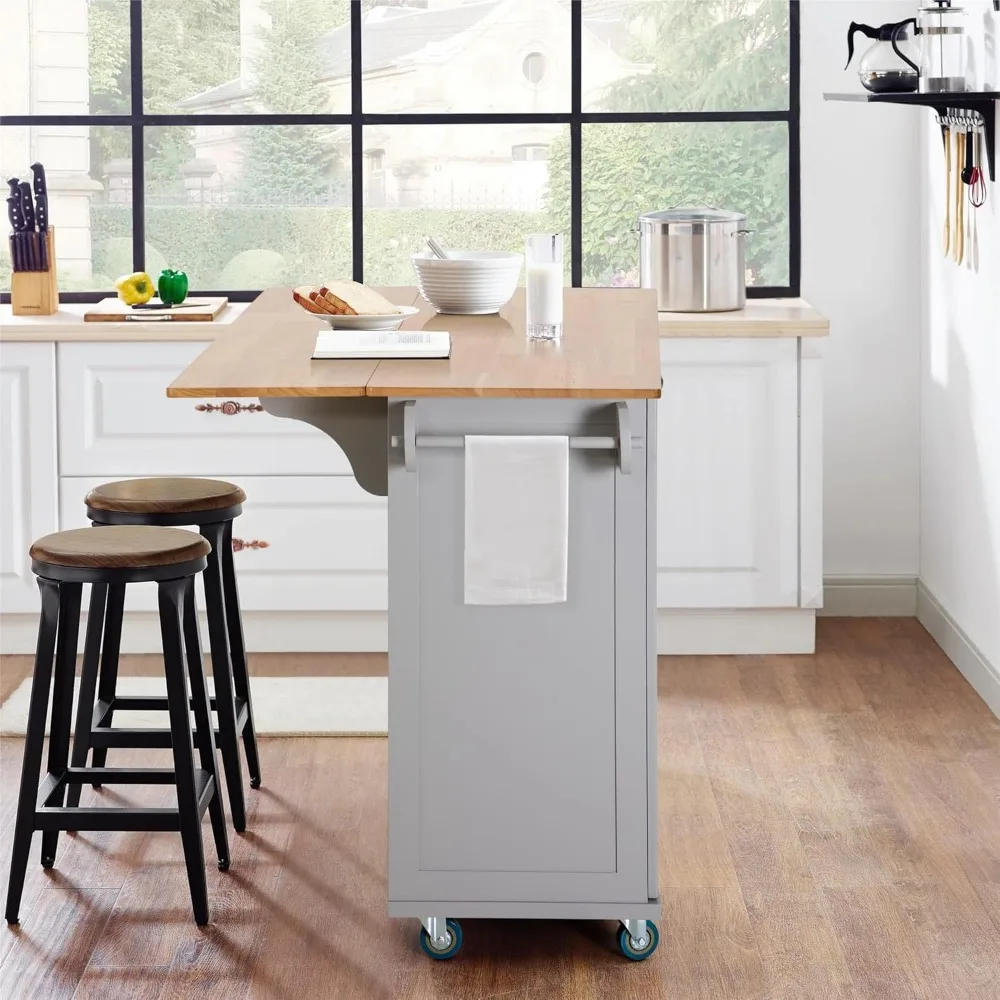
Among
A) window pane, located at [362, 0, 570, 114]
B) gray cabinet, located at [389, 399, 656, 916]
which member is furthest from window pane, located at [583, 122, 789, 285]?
gray cabinet, located at [389, 399, 656, 916]

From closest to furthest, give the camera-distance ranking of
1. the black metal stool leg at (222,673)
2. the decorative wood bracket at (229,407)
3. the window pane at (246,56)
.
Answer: the black metal stool leg at (222,673), the decorative wood bracket at (229,407), the window pane at (246,56)

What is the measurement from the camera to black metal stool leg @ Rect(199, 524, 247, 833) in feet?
9.28

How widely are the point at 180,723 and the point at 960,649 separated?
2295 mm

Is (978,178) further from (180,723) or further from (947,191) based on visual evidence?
(180,723)

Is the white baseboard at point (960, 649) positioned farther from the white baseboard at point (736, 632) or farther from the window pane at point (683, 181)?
the window pane at point (683, 181)

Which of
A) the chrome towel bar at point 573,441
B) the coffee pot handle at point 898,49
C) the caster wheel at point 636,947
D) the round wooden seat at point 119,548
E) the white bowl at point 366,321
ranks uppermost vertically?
the coffee pot handle at point 898,49

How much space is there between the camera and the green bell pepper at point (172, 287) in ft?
13.7

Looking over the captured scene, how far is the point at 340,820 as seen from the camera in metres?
3.04

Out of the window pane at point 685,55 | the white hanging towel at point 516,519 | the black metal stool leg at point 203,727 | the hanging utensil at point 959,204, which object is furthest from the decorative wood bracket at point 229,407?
the hanging utensil at point 959,204

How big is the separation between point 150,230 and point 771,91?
1.93 metres

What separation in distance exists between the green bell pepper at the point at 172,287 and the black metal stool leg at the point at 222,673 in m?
1.44

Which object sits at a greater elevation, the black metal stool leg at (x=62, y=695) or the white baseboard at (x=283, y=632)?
the black metal stool leg at (x=62, y=695)

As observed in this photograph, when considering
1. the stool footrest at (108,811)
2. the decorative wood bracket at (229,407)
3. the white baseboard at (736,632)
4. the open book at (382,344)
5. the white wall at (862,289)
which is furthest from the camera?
the white wall at (862,289)

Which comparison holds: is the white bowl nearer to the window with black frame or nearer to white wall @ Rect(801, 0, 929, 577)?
the window with black frame
